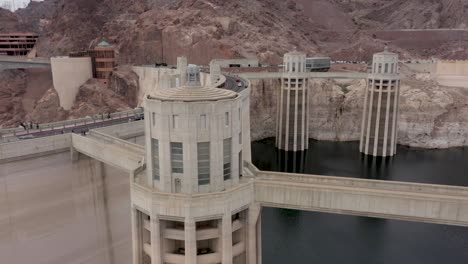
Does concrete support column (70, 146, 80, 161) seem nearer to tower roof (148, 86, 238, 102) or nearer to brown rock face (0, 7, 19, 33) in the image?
tower roof (148, 86, 238, 102)

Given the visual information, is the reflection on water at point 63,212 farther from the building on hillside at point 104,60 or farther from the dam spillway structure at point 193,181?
the building on hillside at point 104,60

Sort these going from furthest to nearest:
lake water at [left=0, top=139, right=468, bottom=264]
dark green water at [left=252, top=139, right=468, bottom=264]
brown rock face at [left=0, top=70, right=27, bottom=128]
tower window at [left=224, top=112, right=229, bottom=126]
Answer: brown rock face at [left=0, top=70, right=27, bottom=128]
dark green water at [left=252, top=139, right=468, bottom=264]
lake water at [left=0, top=139, right=468, bottom=264]
tower window at [left=224, top=112, right=229, bottom=126]

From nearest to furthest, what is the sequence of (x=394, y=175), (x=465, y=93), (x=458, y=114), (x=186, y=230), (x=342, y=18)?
(x=186, y=230), (x=394, y=175), (x=458, y=114), (x=465, y=93), (x=342, y=18)

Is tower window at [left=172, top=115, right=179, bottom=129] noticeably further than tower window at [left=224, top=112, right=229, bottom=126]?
No

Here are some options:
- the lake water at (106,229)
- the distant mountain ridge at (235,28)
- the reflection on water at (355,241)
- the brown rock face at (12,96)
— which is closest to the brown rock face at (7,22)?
the distant mountain ridge at (235,28)

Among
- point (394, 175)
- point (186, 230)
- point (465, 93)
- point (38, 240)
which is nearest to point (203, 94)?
point (186, 230)

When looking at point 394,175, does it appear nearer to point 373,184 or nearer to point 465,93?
point 465,93

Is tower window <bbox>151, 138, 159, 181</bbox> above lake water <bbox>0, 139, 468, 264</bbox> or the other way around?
above

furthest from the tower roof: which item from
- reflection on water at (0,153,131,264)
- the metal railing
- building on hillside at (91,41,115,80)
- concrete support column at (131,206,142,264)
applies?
building on hillside at (91,41,115,80)
